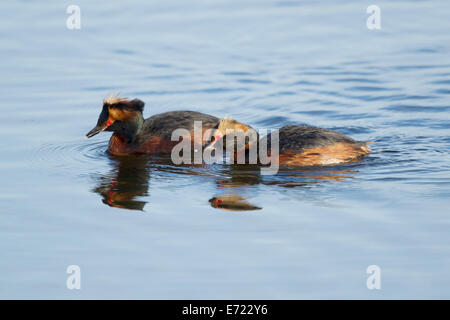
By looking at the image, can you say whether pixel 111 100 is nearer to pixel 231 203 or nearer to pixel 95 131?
pixel 95 131

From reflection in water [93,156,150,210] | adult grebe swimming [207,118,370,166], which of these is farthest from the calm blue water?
adult grebe swimming [207,118,370,166]

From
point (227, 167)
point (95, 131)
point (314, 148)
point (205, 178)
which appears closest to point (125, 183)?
point (205, 178)

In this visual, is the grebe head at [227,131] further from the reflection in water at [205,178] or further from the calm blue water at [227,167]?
the calm blue water at [227,167]

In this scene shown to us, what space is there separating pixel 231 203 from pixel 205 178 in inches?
50.2

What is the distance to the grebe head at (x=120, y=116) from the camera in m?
11.9

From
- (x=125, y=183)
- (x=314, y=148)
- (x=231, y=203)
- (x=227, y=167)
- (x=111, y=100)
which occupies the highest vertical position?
(x=111, y=100)

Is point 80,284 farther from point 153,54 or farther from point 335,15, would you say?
point 335,15

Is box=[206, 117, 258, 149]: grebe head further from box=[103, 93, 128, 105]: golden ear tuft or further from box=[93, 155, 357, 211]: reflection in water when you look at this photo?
box=[103, 93, 128, 105]: golden ear tuft

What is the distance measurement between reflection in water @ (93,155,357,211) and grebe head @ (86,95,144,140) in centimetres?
56

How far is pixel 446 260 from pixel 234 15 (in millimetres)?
11114

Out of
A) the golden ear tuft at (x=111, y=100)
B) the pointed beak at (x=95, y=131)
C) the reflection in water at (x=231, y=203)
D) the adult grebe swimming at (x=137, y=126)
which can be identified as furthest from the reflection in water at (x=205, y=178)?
the golden ear tuft at (x=111, y=100)

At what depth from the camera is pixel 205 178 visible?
1058cm

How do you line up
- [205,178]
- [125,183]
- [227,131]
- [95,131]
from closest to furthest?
[125,183] → [205,178] → [227,131] → [95,131]
